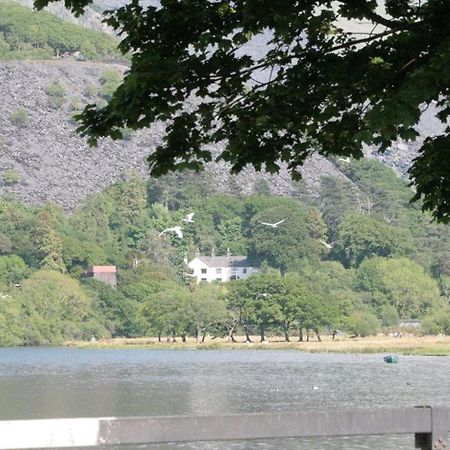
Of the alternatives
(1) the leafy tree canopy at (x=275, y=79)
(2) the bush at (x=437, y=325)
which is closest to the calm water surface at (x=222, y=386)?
(1) the leafy tree canopy at (x=275, y=79)

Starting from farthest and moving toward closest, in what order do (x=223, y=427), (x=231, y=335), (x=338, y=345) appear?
1. (x=231, y=335)
2. (x=338, y=345)
3. (x=223, y=427)

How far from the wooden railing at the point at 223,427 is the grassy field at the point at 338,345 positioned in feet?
471

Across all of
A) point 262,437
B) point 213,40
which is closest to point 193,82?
point 213,40

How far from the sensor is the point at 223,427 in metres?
11.1

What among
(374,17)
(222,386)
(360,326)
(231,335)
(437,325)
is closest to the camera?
(374,17)

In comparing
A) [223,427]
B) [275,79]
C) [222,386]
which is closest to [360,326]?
[222,386]

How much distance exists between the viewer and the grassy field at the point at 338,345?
161 m

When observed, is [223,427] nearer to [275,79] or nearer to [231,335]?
[275,79]

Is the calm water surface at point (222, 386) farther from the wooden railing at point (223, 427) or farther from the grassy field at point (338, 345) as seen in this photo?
the wooden railing at point (223, 427)

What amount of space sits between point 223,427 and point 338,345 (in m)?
163

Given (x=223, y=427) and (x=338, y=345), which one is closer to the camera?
(x=223, y=427)

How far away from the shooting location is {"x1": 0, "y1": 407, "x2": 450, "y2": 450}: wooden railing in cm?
1048

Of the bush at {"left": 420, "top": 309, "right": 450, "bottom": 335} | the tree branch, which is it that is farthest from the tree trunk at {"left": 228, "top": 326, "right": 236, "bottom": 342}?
the tree branch

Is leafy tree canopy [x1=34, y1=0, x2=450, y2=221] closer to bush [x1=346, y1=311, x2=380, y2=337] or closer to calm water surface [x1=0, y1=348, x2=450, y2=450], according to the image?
calm water surface [x1=0, y1=348, x2=450, y2=450]
